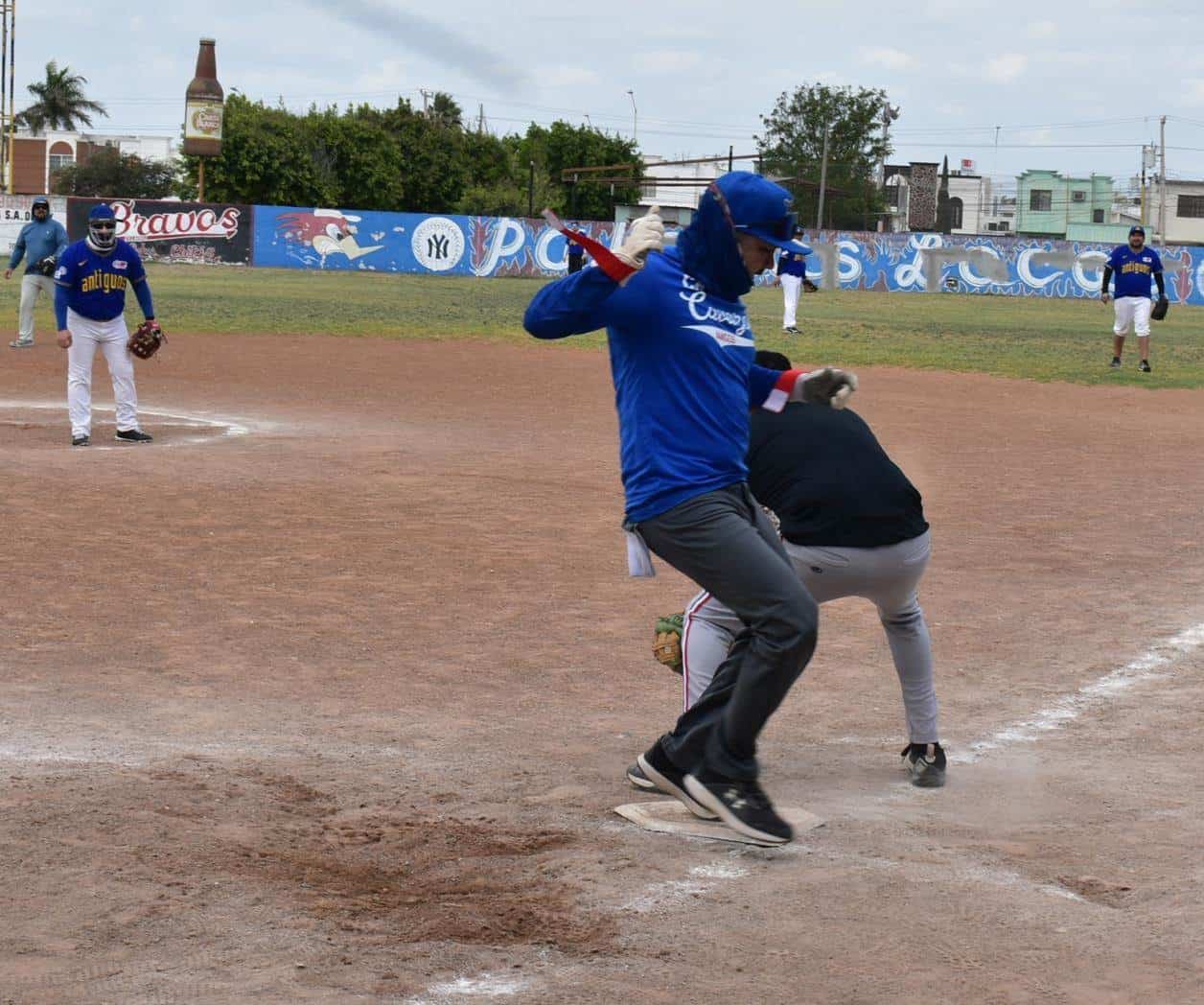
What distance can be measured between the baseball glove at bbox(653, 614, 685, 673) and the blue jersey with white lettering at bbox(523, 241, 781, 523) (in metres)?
0.78

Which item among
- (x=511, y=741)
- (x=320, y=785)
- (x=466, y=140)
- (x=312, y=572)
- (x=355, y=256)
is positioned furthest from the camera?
(x=466, y=140)

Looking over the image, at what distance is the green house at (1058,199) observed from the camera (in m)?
123

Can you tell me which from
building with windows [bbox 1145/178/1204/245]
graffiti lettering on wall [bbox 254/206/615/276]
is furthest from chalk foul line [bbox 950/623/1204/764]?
building with windows [bbox 1145/178/1204/245]

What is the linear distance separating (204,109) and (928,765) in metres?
63.1

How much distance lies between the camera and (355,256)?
173 ft

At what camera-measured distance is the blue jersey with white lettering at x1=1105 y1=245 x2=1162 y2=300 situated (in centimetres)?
2317

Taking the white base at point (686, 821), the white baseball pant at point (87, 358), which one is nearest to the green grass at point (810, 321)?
the white baseball pant at point (87, 358)

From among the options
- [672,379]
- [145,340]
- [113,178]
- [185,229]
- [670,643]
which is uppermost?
[113,178]

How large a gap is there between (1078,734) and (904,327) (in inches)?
1112

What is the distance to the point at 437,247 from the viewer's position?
53219 mm

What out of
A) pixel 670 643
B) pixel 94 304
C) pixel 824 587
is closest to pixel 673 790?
pixel 670 643

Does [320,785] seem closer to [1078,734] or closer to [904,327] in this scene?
[1078,734]

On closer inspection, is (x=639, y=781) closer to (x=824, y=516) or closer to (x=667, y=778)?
(x=667, y=778)

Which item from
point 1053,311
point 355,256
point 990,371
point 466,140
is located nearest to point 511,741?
point 990,371
